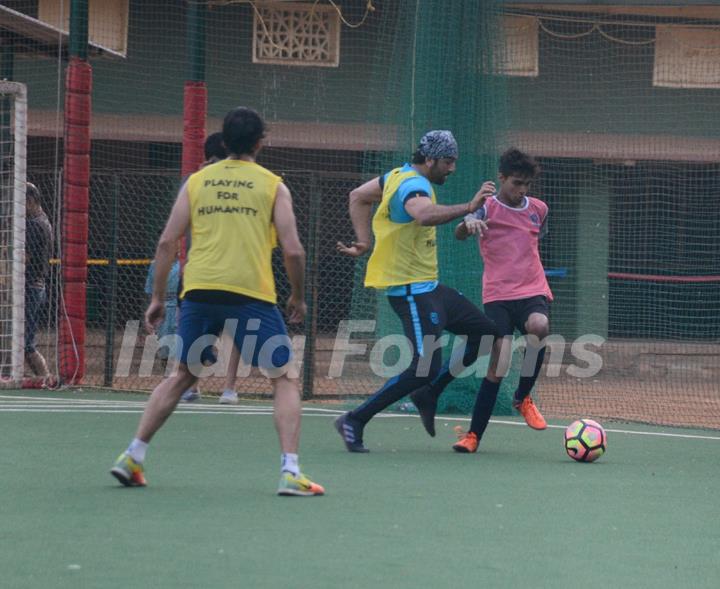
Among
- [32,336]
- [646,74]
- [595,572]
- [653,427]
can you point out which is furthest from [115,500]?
[646,74]

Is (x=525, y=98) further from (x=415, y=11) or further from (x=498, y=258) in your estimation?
(x=498, y=258)

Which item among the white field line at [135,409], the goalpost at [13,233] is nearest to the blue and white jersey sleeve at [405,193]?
the white field line at [135,409]

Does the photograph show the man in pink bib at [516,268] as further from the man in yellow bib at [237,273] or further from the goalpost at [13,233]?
the goalpost at [13,233]

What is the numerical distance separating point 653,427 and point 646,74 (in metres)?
7.60

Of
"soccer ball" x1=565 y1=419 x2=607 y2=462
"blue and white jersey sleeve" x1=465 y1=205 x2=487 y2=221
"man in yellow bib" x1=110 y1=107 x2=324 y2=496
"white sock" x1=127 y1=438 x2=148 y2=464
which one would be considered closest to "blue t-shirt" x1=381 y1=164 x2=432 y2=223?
"blue and white jersey sleeve" x1=465 y1=205 x2=487 y2=221

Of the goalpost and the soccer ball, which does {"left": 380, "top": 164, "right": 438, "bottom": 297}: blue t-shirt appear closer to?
the soccer ball

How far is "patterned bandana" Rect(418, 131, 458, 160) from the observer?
925 cm

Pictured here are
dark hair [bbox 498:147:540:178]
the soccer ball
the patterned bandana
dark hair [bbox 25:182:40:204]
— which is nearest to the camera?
the soccer ball

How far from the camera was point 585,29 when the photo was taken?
18.5 m

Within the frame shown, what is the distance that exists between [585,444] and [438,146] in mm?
2045

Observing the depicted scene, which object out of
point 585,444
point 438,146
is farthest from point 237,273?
point 585,444

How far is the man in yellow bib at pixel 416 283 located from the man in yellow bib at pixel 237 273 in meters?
1.94

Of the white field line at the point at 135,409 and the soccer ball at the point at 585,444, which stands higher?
the soccer ball at the point at 585,444

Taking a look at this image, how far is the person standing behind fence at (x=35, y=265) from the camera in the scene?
14.4 m
